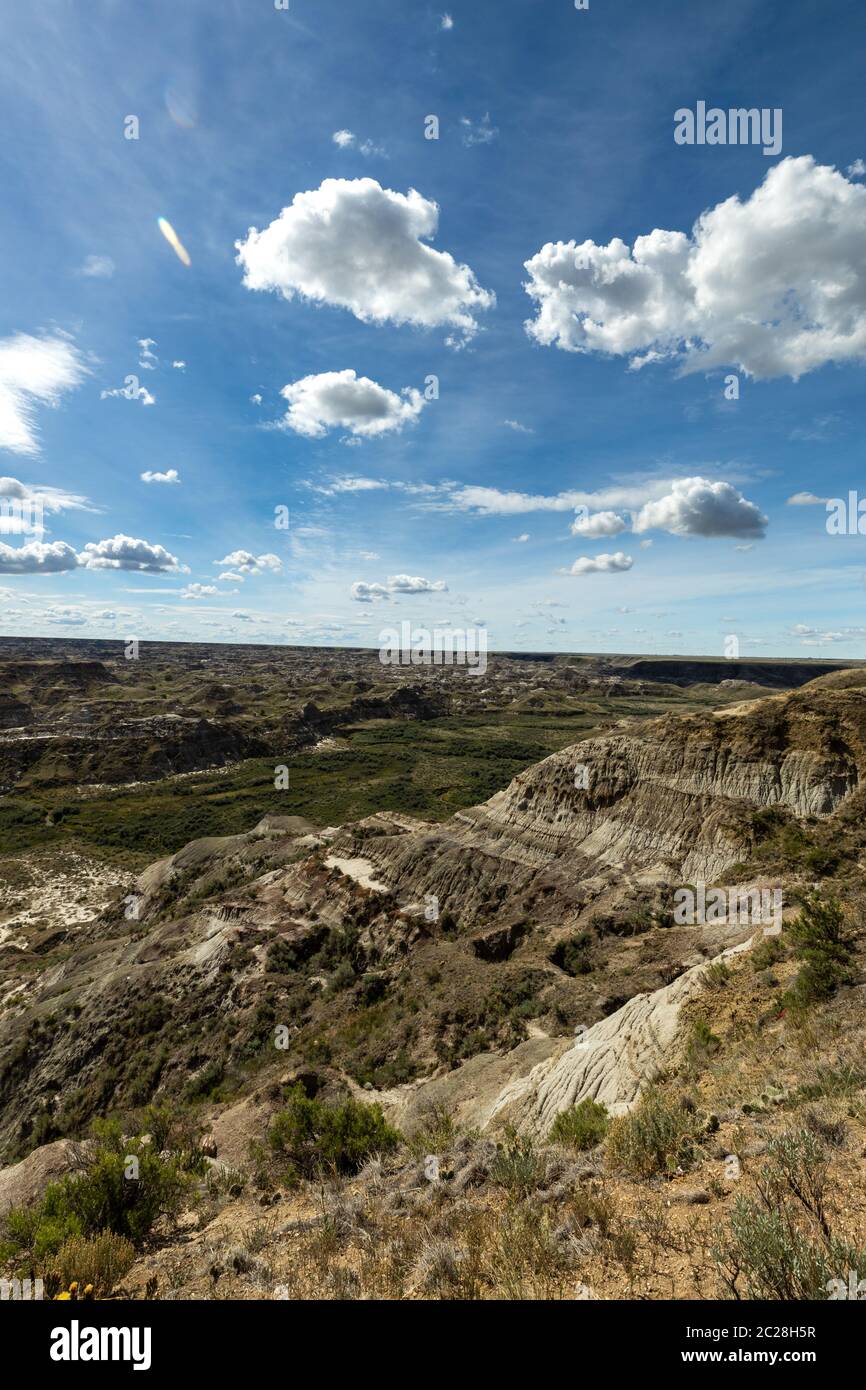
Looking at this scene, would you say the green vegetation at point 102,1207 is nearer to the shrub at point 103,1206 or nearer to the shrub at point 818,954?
the shrub at point 103,1206

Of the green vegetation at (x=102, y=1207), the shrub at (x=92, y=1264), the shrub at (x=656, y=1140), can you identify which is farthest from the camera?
the green vegetation at (x=102, y=1207)

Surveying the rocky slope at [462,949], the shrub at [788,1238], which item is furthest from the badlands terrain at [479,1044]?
the rocky slope at [462,949]

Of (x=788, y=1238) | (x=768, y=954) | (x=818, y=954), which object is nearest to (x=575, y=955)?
(x=768, y=954)

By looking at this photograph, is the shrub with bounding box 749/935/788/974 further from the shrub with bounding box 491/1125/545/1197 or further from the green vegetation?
the green vegetation

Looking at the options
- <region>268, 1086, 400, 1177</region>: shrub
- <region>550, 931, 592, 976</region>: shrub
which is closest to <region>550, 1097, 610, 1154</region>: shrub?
→ <region>268, 1086, 400, 1177</region>: shrub

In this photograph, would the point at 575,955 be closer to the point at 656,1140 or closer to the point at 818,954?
the point at 818,954

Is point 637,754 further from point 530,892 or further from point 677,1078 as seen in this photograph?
point 677,1078
